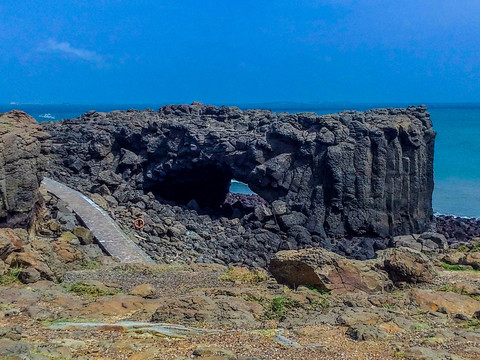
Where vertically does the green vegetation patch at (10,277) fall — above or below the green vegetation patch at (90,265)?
above

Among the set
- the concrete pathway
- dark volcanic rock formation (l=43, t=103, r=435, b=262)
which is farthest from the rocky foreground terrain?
dark volcanic rock formation (l=43, t=103, r=435, b=262)

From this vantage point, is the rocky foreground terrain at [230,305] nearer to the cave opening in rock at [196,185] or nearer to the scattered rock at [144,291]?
the scattered rock at [144,291]

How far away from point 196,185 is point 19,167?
65.1 feet

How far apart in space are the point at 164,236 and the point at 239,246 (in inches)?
153

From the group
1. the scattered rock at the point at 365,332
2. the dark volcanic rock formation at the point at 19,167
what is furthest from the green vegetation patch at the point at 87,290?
the dark volcanic rock formation at the point at 19,167

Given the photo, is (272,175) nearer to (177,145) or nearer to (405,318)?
(177,145)

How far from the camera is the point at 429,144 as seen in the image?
3400 centimetres

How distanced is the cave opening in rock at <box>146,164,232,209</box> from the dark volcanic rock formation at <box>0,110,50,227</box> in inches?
635

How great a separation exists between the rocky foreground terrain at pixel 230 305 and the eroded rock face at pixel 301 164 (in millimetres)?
11811

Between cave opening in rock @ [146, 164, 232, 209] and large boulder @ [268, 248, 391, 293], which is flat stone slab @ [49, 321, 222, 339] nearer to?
large boulder @ [268, 248, 391, 293]

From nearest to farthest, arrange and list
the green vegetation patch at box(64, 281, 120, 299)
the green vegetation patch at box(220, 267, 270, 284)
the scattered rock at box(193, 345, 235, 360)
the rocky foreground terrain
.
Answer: the scattered rock at box(193, 345, 235, 360) → the rocky foreground terrain → the green vegetation patch at box(64, 281, 120, 299) → the green vegetation patch at box(220, 267, 270, 284)

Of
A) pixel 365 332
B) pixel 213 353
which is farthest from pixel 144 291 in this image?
pixel 365 332

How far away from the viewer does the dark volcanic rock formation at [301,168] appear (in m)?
31.7

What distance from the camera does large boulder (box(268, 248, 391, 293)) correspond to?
13.0m
